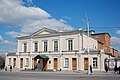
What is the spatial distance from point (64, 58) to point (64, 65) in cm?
155

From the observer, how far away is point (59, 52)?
49.2m

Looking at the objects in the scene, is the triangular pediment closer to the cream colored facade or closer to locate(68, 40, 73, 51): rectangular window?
the cream colored facade

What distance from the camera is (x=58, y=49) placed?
49688 mm

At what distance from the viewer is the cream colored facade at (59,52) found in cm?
4594

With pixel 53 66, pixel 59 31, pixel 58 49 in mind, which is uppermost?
pixel 59 31

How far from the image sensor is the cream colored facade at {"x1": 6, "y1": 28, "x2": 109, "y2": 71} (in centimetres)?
4594

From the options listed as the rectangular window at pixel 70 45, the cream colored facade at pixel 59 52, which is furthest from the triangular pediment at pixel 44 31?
the rectangular window at pixel 70 45

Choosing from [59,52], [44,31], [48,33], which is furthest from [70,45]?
[44,31]

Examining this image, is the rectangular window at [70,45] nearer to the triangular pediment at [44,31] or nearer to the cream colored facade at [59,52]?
the cream colored facade at [59,52]

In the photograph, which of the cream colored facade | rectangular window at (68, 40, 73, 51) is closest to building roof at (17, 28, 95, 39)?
the cream colored facade

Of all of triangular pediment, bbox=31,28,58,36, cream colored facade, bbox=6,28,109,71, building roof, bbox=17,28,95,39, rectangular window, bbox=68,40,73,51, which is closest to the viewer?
cream colored facade, bbox=6,28,109,71

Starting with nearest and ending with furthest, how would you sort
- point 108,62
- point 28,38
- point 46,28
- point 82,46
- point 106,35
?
point 108,62 < point 82,46 < point 46,28 < point 28,38 < point 106,35

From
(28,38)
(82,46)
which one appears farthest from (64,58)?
(28,38)

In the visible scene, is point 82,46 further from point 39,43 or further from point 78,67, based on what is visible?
point 39,43
